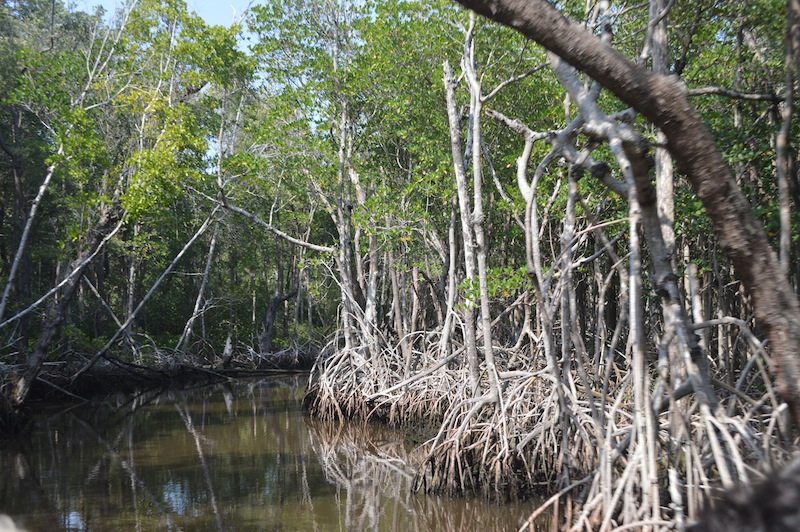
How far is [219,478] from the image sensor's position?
7.57 meters

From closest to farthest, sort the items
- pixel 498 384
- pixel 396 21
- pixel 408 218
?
pixel 498 384 < pixel 396 21 < pixel 408 218

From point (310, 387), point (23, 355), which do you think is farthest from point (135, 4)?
point (310, 387)

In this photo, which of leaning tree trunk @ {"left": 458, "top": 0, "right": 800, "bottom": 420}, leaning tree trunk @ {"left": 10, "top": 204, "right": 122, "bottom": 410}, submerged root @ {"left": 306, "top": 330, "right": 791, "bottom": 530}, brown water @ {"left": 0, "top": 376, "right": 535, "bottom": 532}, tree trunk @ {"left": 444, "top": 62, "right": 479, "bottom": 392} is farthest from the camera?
leaning tree trunk @ {"left": 10, "top": 204, "right": 122, "bottom": 410}

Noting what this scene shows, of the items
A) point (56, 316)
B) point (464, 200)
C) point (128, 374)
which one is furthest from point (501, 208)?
point (128, 374)

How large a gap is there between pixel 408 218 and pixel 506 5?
29.5ft

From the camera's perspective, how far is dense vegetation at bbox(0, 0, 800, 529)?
3.42m

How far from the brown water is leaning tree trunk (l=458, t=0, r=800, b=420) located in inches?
143

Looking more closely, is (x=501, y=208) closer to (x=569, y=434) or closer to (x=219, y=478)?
(x=569, y=434)

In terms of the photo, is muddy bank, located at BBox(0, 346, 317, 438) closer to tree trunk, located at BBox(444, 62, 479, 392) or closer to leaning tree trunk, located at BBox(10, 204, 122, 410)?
leaning tree trunk, located at BBox(10, 204, 122, 410)

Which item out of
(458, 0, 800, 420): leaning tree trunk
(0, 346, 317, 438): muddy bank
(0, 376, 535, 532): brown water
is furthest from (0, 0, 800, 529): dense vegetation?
(0, 376, 535, 532): brown water

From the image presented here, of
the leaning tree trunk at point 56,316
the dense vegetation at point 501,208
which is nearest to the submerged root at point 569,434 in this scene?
the dense vegetation at point 501,208

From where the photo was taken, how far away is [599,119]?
10.9ft

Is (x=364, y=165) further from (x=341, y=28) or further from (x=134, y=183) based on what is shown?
(x=134, y=183)

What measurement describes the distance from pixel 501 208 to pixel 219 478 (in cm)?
533
